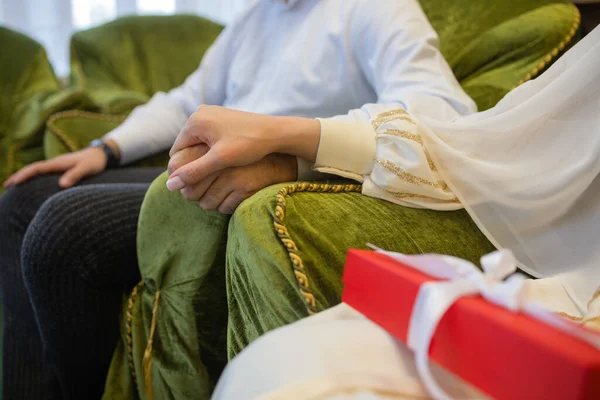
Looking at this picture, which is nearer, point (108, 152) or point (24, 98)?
point (108, 152)

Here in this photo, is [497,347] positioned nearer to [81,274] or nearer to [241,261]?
[241,261]

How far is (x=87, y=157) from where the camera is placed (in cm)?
96

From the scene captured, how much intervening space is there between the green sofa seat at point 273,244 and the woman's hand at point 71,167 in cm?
31

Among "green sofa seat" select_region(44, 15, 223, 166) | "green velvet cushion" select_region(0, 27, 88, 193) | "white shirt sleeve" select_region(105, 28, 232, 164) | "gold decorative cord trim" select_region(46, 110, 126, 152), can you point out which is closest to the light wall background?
"green sofa seat" select_region(44, 15, 223, 166)

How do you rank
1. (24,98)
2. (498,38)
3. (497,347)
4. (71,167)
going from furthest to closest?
(24,98)
(71,167)
(498,38)
(497,347)

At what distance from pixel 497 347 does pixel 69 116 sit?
3.67 ft

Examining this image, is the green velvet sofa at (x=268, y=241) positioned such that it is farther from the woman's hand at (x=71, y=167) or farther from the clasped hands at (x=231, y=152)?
the woman's hand at (x=71, y=167)

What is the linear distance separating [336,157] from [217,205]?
0.15m

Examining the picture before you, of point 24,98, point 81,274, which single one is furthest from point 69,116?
point 81,274

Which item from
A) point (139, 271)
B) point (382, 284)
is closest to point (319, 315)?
point (382, 284)

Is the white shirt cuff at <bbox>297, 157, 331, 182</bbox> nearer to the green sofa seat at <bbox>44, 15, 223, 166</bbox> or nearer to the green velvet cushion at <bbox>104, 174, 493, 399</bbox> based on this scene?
the green velvet cushion at <bbox>104, 174, 493, 399</bbox>

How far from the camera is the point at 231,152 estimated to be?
554mm

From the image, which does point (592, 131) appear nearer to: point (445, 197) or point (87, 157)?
point (445, 197)

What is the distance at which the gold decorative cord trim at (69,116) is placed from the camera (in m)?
1.10
